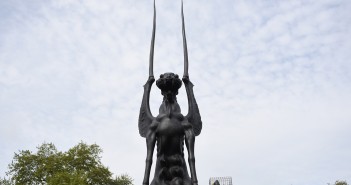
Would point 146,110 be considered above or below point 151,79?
below

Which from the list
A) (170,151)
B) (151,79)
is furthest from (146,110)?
(170,151)

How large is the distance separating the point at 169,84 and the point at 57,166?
2876 cm

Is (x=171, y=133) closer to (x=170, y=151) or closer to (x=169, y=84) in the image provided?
(x=170, y=151)

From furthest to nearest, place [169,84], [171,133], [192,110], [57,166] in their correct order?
[57,166] < [192,110] < [169,84] < [171,133]

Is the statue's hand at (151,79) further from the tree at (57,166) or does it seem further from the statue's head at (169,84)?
the tree at (57,166)

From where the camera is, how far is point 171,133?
8.00 m

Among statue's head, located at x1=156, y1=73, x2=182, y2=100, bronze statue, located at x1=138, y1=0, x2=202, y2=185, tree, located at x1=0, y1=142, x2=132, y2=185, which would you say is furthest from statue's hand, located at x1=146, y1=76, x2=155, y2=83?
tree, located at x1=0, y1=142, x2=132, y2=185

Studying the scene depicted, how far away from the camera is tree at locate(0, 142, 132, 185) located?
33.8m

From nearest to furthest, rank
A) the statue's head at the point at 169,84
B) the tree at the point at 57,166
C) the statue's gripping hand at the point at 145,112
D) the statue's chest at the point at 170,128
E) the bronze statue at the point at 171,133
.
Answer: the bronze statue at the point at 171,133 < the statue's chest at the point at 170,128 < the statue's head at the point at 169,84 < the statue's gripping hand at the point at 145,112 < the tree at the point at 57,166

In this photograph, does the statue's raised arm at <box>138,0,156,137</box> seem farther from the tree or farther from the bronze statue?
the tree

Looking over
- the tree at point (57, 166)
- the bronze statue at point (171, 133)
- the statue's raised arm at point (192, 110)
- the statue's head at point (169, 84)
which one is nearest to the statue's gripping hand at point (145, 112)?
the bronze statue at point (171, 133)

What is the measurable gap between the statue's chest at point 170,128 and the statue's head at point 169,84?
481 millimetres

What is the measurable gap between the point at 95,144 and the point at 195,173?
3178 cm

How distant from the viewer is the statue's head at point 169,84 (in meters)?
8.19
